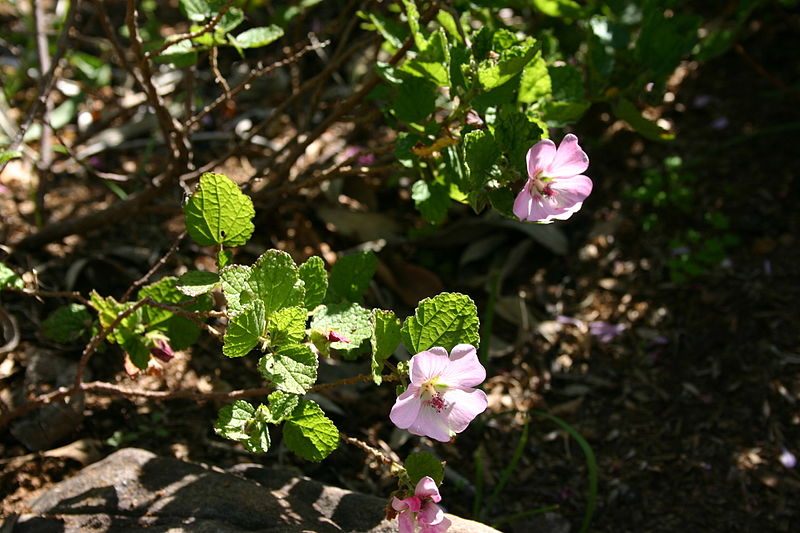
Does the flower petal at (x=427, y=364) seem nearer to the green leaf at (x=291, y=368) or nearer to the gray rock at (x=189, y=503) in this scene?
the green leaf at (x=291, y=368)

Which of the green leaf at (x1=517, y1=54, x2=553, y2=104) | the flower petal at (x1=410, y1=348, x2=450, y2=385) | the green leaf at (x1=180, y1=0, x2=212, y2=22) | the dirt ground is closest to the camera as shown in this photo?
the flower petal at (x1=410, y1=348, x2=450, y2=385)

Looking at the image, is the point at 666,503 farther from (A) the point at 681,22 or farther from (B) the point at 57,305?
(B) the point at 57,305

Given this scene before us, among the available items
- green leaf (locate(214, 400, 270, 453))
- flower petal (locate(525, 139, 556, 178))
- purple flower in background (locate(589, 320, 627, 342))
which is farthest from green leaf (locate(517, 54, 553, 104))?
purple flower in background (locate(589, 320, 627, 342))

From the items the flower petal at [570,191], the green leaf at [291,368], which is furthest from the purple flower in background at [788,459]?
the green leaf at [291,368]

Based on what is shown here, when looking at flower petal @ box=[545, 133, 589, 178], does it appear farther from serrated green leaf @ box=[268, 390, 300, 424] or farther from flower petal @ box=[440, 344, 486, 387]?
serrated green leaf @ box=[268, 390, 300, 424]

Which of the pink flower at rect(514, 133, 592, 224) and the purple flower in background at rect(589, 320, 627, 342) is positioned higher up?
the pink flower at rect(514, 133, 592, 224)

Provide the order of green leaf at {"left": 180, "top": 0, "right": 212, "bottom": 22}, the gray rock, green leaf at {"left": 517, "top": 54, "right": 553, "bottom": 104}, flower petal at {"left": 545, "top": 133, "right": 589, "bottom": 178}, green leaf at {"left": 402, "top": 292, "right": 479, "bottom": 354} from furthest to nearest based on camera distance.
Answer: green leaf at {"left": 180, "top": 0, "right": 212, "bottom": 22}
green leaf at {"left": 517, "top": 54, "right": 553, "bottom": 104}
the gray rock
flower petal at {"left": 545, "top": 133, "right": 589, "bottom": 178}
green leaf at {"left": 402, "top": 292, "right": 479, "bottom": 354}

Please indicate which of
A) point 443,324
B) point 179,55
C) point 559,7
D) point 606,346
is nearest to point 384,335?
point 443,324
